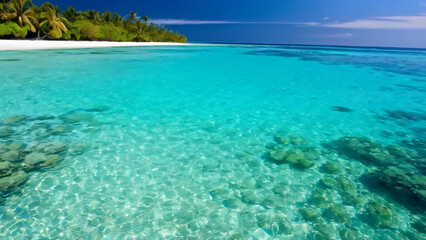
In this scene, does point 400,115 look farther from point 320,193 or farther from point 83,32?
point 83,32

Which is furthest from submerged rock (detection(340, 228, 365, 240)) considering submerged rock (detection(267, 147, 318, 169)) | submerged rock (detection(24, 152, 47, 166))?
submerged rock (detection(24, 152, 47, 166))

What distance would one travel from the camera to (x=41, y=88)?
10.6m

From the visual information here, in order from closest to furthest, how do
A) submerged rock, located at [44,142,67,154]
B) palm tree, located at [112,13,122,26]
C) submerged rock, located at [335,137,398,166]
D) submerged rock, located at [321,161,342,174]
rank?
1. submerged rock, located at [321,161,342,174]
2. submerged rock, located at [44,142,67,154]
3. submerged rock, located at [335,137,398,166]
4. palm tree, located at [112,13,122,26]

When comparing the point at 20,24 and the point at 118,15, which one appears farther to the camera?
the point at 118,15

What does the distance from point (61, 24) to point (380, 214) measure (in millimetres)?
44001

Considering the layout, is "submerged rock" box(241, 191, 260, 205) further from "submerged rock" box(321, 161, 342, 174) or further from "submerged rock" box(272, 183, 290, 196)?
"submerged rock" box(321, 161, 342, 174)

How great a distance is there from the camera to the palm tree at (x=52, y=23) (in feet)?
112

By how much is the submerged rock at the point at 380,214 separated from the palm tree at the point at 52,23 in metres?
42.6

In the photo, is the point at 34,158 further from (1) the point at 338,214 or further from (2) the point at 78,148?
(1) the point at 338,214

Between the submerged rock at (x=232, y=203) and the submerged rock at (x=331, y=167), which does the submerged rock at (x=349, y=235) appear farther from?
the submerged rock at (x=331, y=167)

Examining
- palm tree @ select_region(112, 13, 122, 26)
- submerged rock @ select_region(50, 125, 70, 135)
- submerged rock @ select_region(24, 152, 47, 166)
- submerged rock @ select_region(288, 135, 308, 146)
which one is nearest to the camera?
submerged rock @ select_region(24, 152, 47, 166)

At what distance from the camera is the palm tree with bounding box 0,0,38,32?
3083 centimetres

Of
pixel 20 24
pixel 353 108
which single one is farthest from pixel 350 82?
pixel 20 24

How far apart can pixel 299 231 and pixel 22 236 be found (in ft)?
11.9
